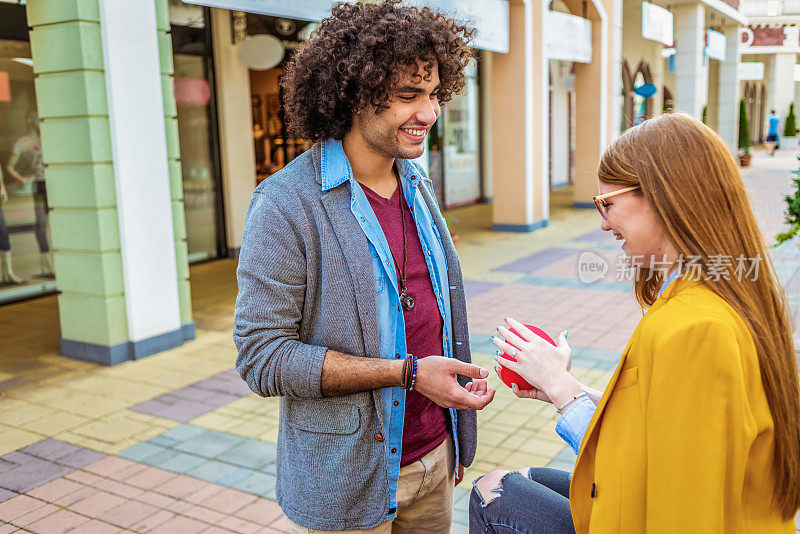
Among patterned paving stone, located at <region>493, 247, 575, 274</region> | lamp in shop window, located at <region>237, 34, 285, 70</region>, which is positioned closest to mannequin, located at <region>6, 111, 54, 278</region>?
lamp in shop window, located at <region>237, 34, 285, 70</region>

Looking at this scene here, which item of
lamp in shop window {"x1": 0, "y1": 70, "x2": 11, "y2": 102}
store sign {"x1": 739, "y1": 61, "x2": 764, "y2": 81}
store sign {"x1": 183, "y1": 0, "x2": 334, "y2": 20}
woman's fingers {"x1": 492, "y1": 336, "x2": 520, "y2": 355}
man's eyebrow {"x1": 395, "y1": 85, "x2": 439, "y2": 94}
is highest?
store sign {"x1": 739, "y1": 61, "x2": 764, "y2": 81}

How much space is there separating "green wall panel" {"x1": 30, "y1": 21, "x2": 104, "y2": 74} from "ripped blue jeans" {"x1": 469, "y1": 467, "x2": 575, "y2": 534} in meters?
4.96

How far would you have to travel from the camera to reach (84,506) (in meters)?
3.74

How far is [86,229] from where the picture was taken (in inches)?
232

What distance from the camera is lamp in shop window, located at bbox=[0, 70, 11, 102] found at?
8180 millimetres

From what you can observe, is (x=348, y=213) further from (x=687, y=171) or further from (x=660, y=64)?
(x=660, y=64)

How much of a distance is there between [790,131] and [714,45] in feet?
51.9

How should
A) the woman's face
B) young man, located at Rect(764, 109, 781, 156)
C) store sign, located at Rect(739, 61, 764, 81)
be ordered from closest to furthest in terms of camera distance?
the woman's face → young man, located at Rect(764, 109, 781, 156) → store sign, located at Rect(739, 61, 764, 81)

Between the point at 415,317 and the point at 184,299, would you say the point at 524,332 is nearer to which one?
the point at 415,317

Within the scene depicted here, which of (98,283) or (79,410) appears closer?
(79,410)

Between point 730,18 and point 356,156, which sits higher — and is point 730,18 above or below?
above

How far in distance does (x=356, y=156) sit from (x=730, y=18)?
85.4ft

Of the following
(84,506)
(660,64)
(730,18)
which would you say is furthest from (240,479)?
(730,18)

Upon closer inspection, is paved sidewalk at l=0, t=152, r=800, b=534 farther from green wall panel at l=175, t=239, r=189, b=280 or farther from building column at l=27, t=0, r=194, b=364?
green wall panel at l=175, t=239, r=189, b=280
